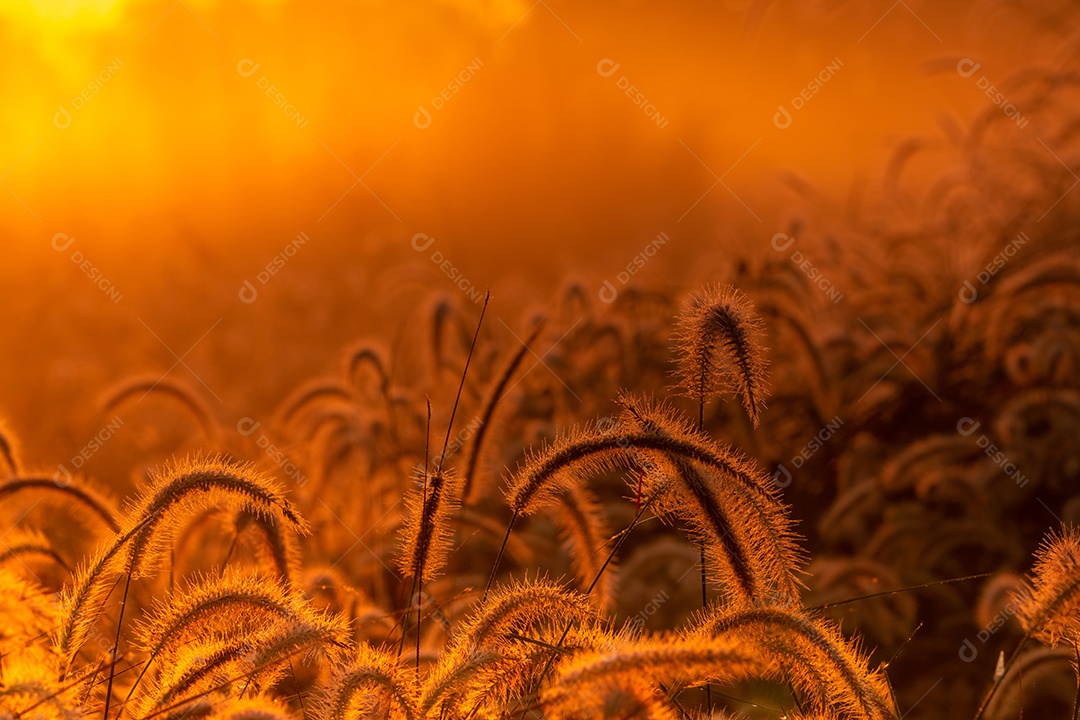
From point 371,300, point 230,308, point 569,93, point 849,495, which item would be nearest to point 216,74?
point 230,308

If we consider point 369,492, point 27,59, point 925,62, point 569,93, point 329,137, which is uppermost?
point 925,62

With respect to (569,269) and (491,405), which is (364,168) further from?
(491,405)

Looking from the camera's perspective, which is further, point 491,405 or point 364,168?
point 364,168

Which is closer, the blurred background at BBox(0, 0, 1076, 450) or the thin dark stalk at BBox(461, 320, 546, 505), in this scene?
the thin dark stalk at BBox(461, 320, 546, 505)

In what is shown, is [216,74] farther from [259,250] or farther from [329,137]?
[259,250]

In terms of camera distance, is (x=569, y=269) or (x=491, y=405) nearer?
(x=491, y=405)

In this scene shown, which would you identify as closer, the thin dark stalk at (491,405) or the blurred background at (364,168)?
the thin dark stalk at (491,405)

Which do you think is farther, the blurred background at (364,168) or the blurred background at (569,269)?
the blurred background at (364,168)

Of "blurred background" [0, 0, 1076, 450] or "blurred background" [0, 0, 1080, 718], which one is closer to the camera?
"blurred background" [0, 0, 1080, 718]

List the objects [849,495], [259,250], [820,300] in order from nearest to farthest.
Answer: [849,495] < [820,300] < [259,250]

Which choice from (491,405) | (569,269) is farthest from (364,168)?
(491,405)

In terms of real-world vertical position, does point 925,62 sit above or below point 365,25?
above
